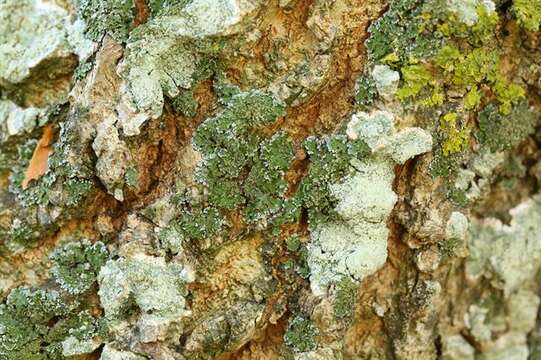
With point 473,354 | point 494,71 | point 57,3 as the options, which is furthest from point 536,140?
point 57,3

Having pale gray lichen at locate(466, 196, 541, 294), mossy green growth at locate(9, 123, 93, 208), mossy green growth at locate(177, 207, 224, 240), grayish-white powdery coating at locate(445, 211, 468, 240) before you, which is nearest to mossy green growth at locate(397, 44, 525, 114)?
grayish-white powdery coating at locate(445, 211, 468, 240)

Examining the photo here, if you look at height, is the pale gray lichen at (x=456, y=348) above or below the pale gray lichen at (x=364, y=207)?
below

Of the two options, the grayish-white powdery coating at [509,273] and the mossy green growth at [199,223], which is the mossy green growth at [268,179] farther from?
the grayish-white powdery coating at [509,273]

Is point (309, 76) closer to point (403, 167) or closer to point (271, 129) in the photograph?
point (271, 129)

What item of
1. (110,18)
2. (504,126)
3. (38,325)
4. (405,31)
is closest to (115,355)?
→ (38,325)

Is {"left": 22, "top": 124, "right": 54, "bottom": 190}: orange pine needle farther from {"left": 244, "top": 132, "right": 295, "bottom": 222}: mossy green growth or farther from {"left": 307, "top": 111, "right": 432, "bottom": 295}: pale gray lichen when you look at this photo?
{"left": 307, "top": 111, "right": 432, "bottom": 295}: pale gray lichen

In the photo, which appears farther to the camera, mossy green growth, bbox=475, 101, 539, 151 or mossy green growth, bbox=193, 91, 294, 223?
mossy green growth, bbox=475, 101, 539, 151

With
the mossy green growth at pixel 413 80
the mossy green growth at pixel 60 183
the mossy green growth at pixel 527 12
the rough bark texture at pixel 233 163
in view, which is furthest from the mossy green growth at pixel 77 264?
the mossy green growth at pixel 527 12

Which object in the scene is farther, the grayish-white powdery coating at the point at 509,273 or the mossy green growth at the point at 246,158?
the grayish-white powdery coating at the point at 509,273
